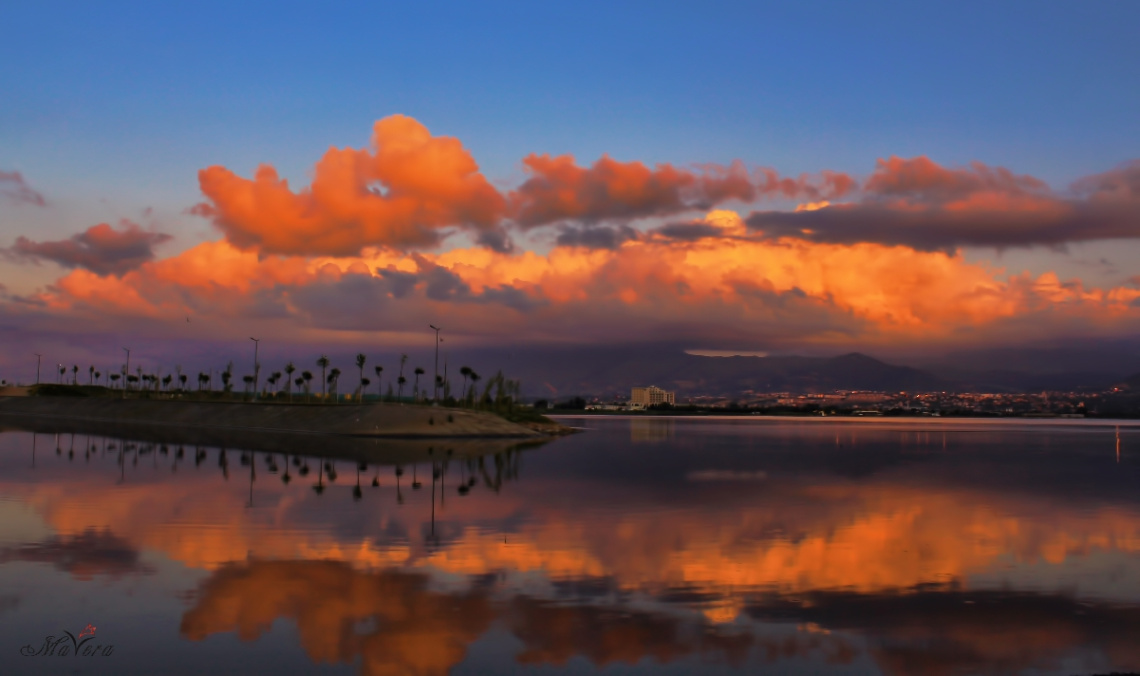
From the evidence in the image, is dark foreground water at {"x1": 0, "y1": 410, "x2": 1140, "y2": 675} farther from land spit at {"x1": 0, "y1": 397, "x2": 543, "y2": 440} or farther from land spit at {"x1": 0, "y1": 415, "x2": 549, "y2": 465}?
land spit at {"x1": 0, "y1": 397, "x2": 543, "y2": 440}

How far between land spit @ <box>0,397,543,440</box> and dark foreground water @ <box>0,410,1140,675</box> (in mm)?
57606

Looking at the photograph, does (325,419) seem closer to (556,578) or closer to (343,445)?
(343,445)

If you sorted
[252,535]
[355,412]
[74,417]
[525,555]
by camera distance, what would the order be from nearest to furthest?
[525,555] < [252,535] < [355,412] < [74,417]

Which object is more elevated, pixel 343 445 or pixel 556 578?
pixel 556 578

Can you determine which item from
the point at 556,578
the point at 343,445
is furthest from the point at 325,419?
the point at 556,578

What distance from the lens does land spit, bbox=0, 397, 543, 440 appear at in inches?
4230

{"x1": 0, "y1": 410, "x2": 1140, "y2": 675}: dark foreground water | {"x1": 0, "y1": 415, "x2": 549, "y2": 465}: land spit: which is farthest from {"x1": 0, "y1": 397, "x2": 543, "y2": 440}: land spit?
{"x1": 0, "y1": 410, "x2": 1140, "y2": 675}: dark foreground water

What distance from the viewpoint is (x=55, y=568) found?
2286 cm

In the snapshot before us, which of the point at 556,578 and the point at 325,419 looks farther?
the point at 325,419

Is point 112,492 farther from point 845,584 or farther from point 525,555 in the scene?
point 845,584

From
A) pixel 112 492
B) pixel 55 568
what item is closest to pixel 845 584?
pixel 55 568

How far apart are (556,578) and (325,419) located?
324ft

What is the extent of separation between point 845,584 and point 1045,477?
48.0 m

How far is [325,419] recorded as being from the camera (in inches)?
4552
